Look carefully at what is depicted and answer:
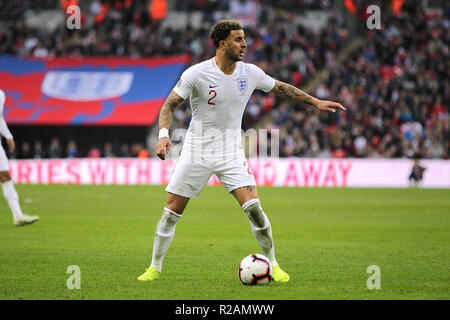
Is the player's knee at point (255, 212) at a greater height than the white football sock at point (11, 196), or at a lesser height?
greater

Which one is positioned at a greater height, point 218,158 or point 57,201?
point 218,158

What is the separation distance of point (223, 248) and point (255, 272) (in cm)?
319

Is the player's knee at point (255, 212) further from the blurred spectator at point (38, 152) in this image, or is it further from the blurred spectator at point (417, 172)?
the blurred spectator at point (38, 152)

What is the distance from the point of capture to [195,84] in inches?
301

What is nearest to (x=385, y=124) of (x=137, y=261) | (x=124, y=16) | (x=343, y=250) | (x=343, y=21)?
(x=343, y=21)

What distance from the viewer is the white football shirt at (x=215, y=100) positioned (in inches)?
302

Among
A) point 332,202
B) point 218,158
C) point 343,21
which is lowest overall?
point 332,202

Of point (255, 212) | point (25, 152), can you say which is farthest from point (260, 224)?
→ point (25, 152)

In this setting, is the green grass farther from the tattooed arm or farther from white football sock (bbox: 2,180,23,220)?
the tattooed arm

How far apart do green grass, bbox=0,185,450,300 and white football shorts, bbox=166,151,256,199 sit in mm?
1006

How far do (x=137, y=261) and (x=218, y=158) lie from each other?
2.34 meters

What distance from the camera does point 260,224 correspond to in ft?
25.7

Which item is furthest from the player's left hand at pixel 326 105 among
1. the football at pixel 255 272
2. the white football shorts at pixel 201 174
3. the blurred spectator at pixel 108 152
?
the blurred spectator at pixel 108 152

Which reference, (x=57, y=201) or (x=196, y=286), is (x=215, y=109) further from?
(x=57, y=201)
